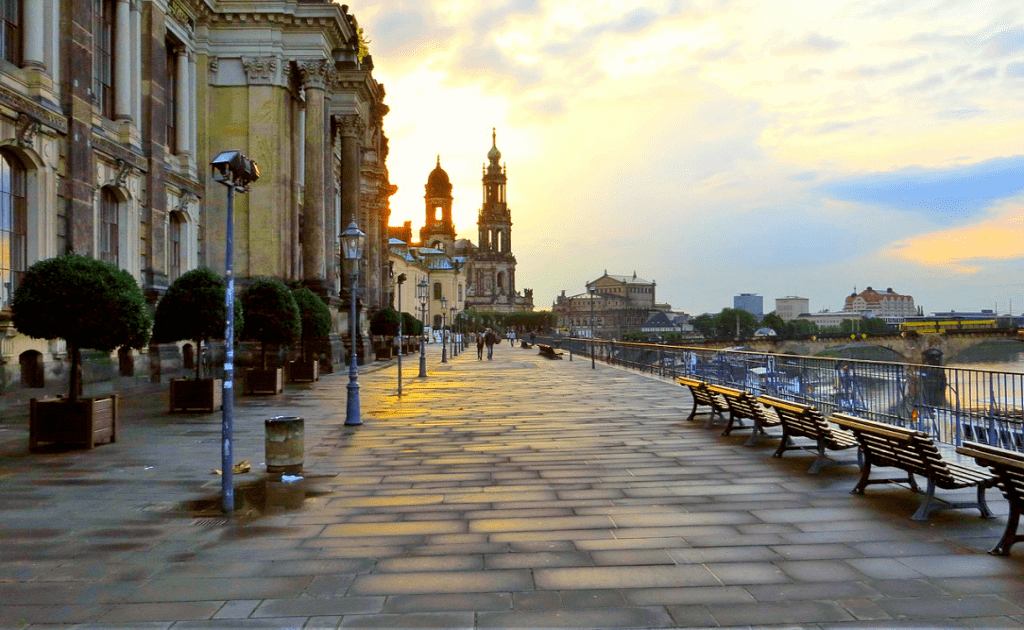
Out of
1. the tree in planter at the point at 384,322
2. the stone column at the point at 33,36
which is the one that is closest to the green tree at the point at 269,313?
the stone column at the point at 33,36

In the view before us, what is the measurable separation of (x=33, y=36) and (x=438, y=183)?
16317 cm

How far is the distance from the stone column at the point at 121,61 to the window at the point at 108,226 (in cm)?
244

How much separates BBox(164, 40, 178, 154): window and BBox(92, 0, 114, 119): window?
17.2 ft

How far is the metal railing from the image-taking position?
1040 centimetres

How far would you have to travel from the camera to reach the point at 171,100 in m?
29.7

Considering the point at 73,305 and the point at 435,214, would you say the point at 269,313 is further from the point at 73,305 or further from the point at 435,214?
the point at 435,214

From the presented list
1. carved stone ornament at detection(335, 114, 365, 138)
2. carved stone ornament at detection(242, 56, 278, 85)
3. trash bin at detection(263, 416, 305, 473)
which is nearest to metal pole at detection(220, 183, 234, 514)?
trash bin at detection(263, 416, 305, 473)

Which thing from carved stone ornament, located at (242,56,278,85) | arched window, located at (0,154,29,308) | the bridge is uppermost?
carved stone ornament, located at (242,56,278,85)

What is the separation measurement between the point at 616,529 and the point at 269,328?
56.3 feet

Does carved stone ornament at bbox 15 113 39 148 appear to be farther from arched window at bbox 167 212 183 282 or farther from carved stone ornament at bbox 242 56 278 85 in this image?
carved stone ornament at bbox 242 56 278 85

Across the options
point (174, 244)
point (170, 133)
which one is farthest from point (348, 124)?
point (174, 244)

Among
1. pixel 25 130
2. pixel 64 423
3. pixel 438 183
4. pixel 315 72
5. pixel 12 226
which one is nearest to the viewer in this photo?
pixel 64 423

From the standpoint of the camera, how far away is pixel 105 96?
77.4 feet

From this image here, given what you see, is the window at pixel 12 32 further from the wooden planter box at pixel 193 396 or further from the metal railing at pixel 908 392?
the metal railing at pixel 908 392
